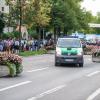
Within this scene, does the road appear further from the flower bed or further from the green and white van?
Result: the green and white van

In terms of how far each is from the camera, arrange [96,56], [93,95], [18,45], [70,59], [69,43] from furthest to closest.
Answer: [18,45] → [96,56] → [69,43] → [70,59] → [93,95]

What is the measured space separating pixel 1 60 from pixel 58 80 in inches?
112

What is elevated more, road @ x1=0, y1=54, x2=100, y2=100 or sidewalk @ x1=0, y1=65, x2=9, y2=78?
sidewalk @ x1=0, y1=65, x2=9, y2=78

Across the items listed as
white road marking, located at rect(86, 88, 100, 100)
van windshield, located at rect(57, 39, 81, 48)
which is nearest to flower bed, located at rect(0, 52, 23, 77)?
white road marking, located at rect(86, 88, 100, 100)

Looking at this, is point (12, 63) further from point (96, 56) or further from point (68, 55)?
point (96, 56)

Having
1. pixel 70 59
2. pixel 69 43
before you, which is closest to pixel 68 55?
pixel 70 59

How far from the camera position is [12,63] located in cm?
2241

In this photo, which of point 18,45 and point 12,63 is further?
point 18,45

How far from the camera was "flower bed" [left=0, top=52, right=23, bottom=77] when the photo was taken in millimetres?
21939

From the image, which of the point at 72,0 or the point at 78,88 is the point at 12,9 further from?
the point at 78,88

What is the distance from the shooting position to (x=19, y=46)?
4875cm

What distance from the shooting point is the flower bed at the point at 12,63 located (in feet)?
72.0

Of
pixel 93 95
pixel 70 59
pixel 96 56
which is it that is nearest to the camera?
pixel 93 95

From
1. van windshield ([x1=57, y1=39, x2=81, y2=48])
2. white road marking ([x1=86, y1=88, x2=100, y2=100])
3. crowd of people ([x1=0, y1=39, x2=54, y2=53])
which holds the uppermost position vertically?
van windshield ([x1=57, y1=39, x2=81, y2=48])
